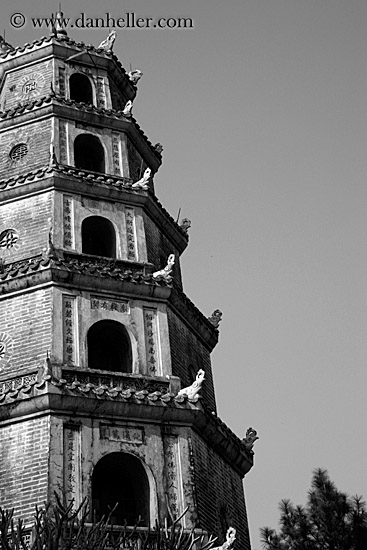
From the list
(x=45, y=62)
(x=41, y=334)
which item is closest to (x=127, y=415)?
(x=41, y=334)

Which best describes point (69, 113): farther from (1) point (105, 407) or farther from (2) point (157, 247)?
(1) point (105, 407)

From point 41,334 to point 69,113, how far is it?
22.4 ft

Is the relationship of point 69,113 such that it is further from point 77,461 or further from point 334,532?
point 334,532

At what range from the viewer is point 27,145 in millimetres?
21125

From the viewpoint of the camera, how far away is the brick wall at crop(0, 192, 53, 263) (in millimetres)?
18594

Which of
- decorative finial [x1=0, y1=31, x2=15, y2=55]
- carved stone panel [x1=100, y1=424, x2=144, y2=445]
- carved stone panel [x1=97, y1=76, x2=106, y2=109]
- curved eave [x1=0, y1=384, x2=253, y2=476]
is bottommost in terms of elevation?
carved stone panel [x1=100, y1=424, x2=144, y2=445]

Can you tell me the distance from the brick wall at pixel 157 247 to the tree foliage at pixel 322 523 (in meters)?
5.91

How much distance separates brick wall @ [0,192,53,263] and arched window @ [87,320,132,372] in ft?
7.09

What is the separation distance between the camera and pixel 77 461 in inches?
584

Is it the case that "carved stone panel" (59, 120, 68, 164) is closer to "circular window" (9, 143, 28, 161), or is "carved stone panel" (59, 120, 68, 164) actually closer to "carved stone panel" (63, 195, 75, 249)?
"circular window" (9, 143, 28, 161)

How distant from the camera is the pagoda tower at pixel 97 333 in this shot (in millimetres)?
15141

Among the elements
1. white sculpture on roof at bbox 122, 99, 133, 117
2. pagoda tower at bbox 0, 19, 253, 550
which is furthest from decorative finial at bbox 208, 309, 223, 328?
white sculpture on roof at bbox 122, 99, 133, 117

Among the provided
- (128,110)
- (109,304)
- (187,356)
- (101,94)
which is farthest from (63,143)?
(187,356)

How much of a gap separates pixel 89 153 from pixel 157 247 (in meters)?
3.28
